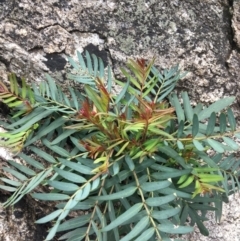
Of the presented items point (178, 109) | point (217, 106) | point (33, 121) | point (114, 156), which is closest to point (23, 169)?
point (33, 121)

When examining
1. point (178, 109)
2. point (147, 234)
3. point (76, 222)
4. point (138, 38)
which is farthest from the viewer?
point (138, 38)

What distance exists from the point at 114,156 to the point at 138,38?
457 mm

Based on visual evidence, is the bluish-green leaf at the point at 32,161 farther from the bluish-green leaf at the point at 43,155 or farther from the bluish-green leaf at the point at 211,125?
the bluish-green leaf at the point at 211,125

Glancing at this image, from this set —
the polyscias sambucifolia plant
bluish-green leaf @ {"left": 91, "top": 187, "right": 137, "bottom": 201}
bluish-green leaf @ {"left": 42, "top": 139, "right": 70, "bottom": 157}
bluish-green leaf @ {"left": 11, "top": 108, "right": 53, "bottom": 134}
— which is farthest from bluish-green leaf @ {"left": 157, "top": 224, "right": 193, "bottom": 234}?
bluish-green leaf @ {"left": 11, "top": 108, "right": 53, "bottom": 134}

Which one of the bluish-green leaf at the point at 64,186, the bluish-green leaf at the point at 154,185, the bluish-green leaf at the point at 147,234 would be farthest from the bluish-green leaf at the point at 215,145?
the bluish-green leaf at the point at 64,186

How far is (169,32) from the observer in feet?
4.55

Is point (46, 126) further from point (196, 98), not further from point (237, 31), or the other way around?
point (237, 31)

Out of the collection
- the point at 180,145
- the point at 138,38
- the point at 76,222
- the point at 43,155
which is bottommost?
the point at 76,222

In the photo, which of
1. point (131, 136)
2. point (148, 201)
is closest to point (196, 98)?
point (131, 136)

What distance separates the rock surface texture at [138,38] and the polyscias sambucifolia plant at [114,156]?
4.6 inches

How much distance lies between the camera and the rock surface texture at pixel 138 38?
1.31 m

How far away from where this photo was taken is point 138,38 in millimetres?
1372

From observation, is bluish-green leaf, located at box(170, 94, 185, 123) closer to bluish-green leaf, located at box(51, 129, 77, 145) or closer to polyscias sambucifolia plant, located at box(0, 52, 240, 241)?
polyscias sambucifolia plant, located at box(0, 52, 240, 241)

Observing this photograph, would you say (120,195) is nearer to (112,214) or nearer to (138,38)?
(112,214)
